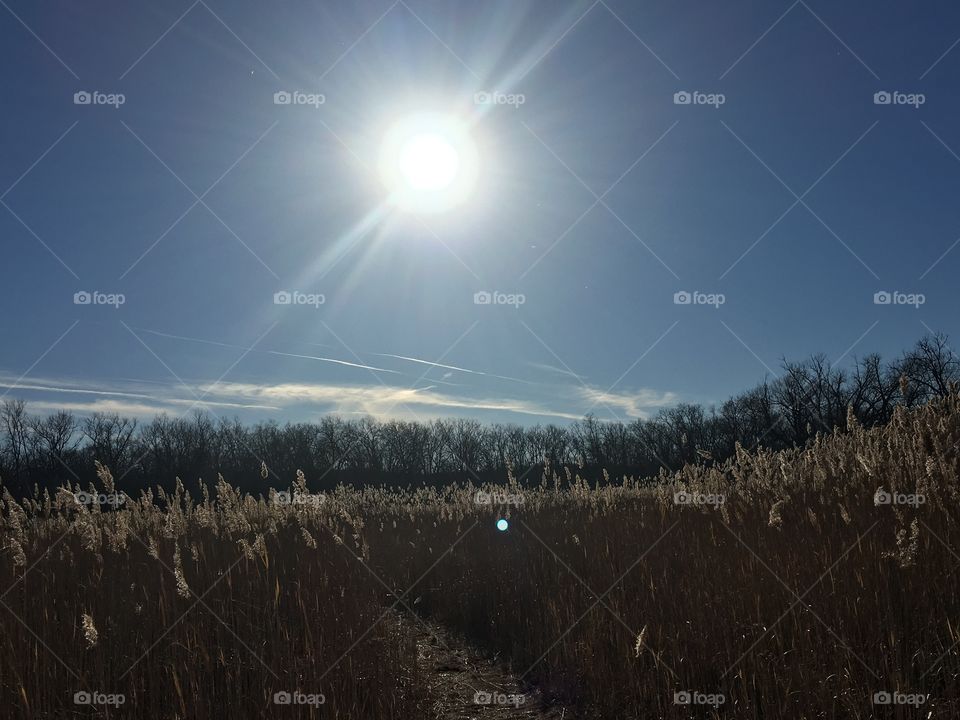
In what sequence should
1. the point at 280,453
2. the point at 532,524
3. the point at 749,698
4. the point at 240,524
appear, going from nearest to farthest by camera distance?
1. the point at 749,698
2. the point at 240,524
3. the point at 532,524
4. the point at 280,453

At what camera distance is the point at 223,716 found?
13.4ft

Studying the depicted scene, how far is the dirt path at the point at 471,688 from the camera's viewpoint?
16.4 feet

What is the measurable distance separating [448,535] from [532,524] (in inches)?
64.5

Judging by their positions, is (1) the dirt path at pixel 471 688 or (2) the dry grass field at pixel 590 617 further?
(1) the dirt path at pixel 471 688

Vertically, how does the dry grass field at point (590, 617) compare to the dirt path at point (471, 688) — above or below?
above

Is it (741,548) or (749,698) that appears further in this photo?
(741,548)

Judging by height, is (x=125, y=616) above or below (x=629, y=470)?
below

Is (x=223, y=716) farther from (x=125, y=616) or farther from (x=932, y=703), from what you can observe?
(x=932, y=703)

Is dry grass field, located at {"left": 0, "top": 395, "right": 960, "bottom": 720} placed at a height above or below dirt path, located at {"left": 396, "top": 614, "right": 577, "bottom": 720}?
above

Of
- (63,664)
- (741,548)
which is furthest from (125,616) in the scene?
(741,548)

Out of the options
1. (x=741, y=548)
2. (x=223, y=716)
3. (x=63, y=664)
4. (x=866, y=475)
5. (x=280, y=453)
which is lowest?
(x=223, y=716)

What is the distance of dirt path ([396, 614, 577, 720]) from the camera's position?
5.00 meters

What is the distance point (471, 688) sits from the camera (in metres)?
5.64

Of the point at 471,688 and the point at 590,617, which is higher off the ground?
the point at 590,617
